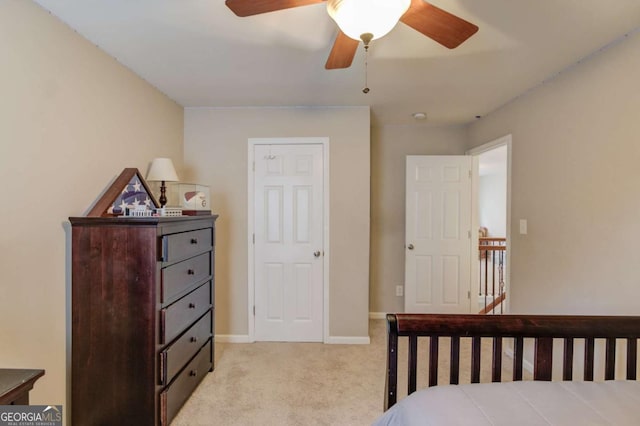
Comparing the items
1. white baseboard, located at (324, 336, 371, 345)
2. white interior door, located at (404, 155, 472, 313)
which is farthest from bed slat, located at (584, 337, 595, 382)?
white interior door, located at (404, 155, 472, 313)

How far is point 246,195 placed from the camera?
307cm

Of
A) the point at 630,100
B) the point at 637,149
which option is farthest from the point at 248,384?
the point at 630,100

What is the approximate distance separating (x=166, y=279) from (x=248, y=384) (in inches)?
44.1

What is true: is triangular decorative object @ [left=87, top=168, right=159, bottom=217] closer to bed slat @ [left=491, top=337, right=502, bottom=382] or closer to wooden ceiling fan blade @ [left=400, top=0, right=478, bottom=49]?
wooden ceiling fan blade @ [left=400, top=0, right=478, bottom=49]

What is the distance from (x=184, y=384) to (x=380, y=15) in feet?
7.65

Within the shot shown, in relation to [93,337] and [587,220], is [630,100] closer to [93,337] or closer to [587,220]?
Result: [587,220]

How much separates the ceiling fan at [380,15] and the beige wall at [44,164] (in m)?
1.11

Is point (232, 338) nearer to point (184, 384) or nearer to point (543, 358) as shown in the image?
point (184, 384)

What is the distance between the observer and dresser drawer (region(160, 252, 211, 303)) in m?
1.78

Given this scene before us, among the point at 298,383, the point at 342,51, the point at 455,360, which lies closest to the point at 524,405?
the point at 455,360

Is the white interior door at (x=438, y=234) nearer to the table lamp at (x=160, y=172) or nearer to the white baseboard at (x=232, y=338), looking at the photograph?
the white baseboard at (x=232, y=338)

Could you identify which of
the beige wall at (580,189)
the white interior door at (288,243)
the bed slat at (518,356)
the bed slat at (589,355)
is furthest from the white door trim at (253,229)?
the bed slat at (589,355)

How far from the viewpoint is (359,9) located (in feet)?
3.52

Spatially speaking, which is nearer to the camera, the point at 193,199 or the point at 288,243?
the point at 193,199
